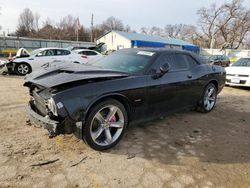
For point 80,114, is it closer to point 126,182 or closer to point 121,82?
point 121,82

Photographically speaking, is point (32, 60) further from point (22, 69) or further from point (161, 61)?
point (161, 61)

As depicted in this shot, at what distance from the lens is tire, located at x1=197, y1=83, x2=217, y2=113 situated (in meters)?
5.26

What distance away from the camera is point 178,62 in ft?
14.6

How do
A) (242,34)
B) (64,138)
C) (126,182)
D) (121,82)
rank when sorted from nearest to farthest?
(126,182) < (121,82) < (64,138) < (242,34)

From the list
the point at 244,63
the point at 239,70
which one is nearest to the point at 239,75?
the point at 239,70

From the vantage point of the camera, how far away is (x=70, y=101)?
9.02 ft

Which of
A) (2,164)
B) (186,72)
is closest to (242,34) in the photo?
(186,72)

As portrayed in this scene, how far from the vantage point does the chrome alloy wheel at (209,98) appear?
5367 millimetres

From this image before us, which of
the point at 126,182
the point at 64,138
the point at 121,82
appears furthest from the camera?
the point at 64,138

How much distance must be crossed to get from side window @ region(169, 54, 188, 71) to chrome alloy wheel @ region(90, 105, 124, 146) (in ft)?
5.38

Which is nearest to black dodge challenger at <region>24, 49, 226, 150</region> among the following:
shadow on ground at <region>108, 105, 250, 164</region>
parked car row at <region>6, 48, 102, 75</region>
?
shadow on ground at <region>108, 105, 250, 164</region>

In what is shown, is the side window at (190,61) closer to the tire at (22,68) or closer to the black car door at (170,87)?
the black car door at (170,87)

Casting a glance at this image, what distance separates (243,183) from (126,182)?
4.95 feet

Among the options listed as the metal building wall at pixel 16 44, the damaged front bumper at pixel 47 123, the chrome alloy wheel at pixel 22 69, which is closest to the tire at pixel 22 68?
the chrome alloy wheel at pixel 22 69
